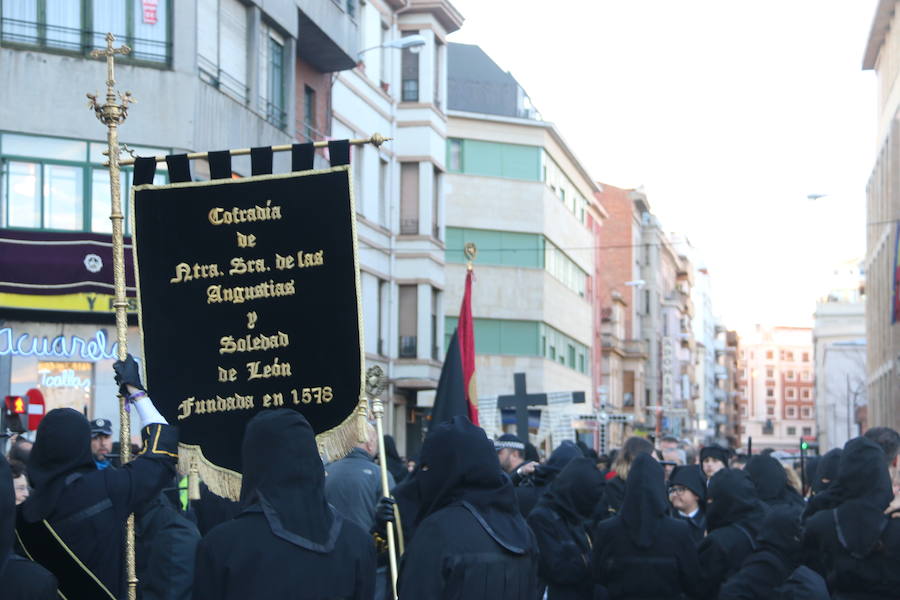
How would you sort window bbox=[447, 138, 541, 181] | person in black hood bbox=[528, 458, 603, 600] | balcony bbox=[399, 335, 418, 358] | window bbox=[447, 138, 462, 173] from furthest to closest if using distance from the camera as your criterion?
window bbox=[447, 138, 541, 181] → window bbox=[447, 138, 462, 173] → balcony bbox=[399, 335, 418, 358] → person in black hood bbox=[528, 458, 603, 600]

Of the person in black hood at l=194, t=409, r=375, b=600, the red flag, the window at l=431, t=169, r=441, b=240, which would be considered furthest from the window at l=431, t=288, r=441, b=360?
the person in black hood at l=194, t=409, r=375, b=600

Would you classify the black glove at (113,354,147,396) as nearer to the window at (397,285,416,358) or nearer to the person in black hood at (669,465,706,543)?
the person in black hood at (669,465,706,543)

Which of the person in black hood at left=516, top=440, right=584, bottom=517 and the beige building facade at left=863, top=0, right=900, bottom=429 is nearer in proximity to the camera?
the person in black hood at left=516, top=440, right=584, bottom=517

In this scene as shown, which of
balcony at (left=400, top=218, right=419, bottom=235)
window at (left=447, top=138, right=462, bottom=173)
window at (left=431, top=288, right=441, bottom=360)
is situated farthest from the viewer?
window at (left=447, top=138, right=462, bottom=173)

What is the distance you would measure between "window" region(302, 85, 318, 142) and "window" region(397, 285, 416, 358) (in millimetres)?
8380

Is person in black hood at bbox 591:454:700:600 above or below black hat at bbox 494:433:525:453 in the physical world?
below

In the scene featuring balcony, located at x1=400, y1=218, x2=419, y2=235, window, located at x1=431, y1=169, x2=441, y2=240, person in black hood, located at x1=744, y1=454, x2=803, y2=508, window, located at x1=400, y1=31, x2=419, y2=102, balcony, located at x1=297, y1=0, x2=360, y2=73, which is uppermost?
window, located at x1=400, y1=31, x2=419, y2=102

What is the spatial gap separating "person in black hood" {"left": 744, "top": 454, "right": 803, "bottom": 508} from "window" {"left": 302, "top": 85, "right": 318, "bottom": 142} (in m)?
21.6

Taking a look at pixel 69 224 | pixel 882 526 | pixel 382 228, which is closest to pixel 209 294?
pixel 882 526

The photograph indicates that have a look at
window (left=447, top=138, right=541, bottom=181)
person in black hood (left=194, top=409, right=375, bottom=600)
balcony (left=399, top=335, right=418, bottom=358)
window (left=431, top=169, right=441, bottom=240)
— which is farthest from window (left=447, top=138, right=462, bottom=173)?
person in black hood (left=194, top=409, right=375, bottom=600)

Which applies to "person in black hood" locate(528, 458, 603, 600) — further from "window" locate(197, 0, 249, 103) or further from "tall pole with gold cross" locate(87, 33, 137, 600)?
"window" locate(197, 0, 249, 103)

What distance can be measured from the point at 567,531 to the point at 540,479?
166cm

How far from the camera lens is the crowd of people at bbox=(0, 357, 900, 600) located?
17.3ft

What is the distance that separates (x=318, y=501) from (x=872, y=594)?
173 inches
